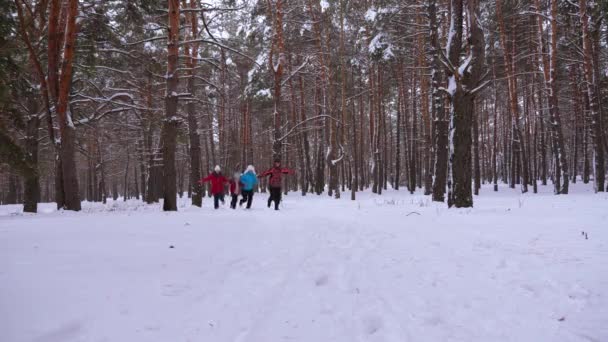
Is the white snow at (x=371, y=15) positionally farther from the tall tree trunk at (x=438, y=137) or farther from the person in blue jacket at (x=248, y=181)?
the person in blue jacket at (x=248, y=181)

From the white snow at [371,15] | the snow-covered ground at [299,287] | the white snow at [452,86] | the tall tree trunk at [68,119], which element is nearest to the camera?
the snow-covered ground at [299,287]

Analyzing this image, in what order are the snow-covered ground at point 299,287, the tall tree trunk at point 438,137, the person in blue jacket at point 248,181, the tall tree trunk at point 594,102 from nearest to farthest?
the snow-covered ground at point 299,287 → the tall tree trunk at point 438,137 → the person in blue jacket at point 248,181 → the tall tree trunk at point 594,102

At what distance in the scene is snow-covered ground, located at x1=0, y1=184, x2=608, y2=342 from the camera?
7.66 ft

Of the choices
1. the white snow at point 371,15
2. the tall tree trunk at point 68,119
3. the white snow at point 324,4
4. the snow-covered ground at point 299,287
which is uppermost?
the white snow at point 324,4

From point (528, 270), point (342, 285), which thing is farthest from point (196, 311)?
point (528, 270)

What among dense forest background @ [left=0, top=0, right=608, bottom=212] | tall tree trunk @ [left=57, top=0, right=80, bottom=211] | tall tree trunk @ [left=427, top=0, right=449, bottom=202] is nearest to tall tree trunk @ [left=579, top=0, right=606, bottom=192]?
dense forest background @ [left=0, top=0, right=608, bottom=212]

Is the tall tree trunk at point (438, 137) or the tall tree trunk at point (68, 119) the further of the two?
the tall tree trunk at point (438, 137)

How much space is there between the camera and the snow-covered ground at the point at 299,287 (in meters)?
2.33

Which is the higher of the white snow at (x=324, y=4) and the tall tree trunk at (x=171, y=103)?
the white snow at (x=324, y=4)

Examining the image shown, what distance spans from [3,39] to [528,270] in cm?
1275

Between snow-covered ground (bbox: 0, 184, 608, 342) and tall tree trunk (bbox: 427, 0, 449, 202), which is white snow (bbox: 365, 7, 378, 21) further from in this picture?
snow-covered ground (bbox: 0, 184, 608, 342)

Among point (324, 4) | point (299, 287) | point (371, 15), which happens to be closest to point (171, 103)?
point (299, 287)

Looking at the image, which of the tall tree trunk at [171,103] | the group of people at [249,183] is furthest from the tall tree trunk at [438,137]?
the tall tree trunk at [171,103]

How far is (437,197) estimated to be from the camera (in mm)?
12281
